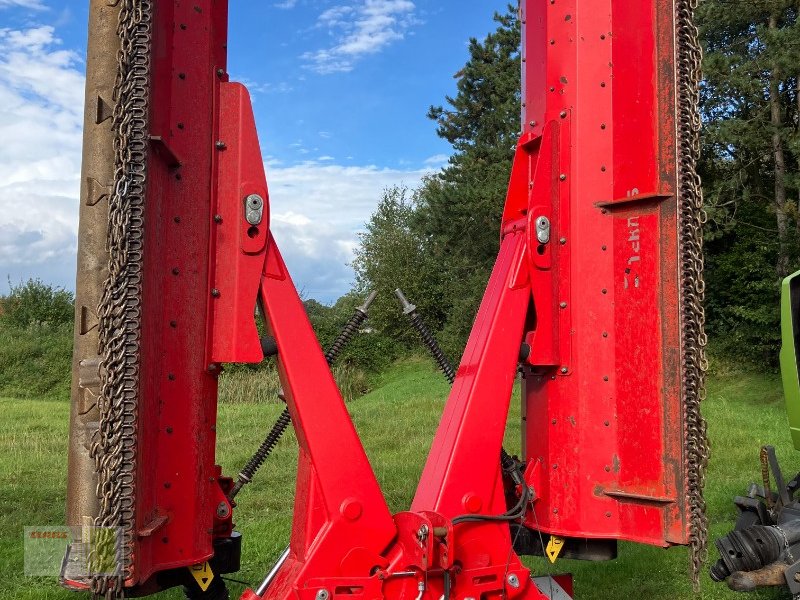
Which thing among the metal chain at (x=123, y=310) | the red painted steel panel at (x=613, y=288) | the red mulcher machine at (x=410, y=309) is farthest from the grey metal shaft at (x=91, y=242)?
the red painted steel panel at (x=613, y=288)

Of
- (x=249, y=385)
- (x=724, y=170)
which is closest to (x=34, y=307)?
(x=249, y=385)

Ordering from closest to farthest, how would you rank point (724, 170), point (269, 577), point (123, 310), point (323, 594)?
point (123, 310) < point (323, 594) < point (269, 577) < point (724, 170)

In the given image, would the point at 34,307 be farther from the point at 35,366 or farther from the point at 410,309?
the point at 410,309

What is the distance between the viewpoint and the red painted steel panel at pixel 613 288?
277cm

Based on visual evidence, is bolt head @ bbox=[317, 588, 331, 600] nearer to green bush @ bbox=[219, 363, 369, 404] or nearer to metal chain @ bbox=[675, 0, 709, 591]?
metal chain @ bbox=[675, 0, 709, 591]

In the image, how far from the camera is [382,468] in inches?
357

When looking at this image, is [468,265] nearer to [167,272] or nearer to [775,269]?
[775,269]

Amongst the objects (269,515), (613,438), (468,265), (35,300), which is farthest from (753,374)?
(35,300)

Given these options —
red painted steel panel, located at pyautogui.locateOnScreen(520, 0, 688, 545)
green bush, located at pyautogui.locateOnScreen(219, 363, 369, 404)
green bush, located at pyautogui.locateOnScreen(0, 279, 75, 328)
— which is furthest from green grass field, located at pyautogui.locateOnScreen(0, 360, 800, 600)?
green bush, located at pyautogui.locateOnScreen(0, 279, 75, 328)

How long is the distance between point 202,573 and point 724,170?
18.7m

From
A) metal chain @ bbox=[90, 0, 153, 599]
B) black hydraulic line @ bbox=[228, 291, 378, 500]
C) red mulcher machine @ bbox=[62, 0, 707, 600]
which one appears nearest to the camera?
metal chain @ bbox=[90, 0, 153, 599]

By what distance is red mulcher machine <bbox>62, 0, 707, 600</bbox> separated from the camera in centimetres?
236

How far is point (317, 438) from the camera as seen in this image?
2.58m

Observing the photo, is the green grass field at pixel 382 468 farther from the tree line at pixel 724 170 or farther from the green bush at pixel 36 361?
the green bush at pixel 36 361
